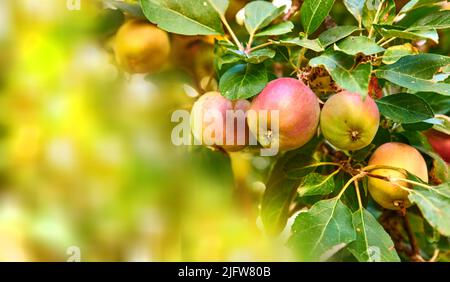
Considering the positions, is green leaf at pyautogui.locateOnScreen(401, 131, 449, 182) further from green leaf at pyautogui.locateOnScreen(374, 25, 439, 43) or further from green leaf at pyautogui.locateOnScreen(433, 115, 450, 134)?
green leaf at pyautogui.locateOnScreen(374, 25, 439, 43)

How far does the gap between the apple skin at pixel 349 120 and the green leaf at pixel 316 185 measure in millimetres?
44

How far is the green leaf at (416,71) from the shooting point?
0.52 m

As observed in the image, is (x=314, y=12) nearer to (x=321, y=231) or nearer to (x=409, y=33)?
(x=409, y=33)

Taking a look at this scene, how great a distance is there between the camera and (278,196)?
0.67 meters

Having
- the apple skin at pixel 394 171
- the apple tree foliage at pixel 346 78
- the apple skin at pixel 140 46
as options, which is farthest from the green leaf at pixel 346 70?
the apple skin at pixel 140 46

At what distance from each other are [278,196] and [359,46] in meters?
0.24

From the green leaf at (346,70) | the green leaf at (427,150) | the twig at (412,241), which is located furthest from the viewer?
the twig at (412,241)

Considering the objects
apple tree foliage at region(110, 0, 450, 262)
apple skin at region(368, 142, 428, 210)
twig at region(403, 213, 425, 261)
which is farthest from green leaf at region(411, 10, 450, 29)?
twig at region(403, 213, 425, 261)

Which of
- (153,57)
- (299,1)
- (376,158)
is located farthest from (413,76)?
(153,57)

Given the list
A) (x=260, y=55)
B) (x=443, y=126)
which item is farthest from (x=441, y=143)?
(x=260, y=55)

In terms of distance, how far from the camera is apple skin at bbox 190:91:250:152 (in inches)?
21.2

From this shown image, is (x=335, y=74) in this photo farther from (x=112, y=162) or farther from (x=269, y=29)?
(x=112, y=162)

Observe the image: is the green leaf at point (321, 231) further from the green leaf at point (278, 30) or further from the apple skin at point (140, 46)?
the apple skin at point (140, 46)

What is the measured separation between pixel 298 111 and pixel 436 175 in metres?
0.19
